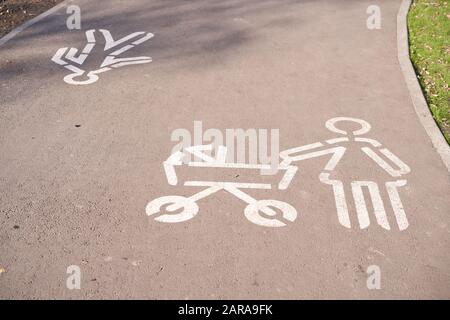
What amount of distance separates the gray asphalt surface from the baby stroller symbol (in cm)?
10

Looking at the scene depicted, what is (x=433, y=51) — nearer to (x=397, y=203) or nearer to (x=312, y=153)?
(x=312, y=153)

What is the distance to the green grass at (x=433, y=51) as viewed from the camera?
24.1ft

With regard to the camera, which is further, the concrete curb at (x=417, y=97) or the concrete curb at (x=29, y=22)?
the concrete curb at (x=29, y=22)

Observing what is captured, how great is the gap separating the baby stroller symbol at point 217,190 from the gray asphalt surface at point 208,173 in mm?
97

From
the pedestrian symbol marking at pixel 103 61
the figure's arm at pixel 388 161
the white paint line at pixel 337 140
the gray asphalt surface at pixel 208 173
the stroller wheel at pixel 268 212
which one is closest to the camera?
the gray asphalt surface at pixel 208 173

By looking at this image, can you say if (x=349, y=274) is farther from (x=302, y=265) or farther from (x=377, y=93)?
(x=377, y=93)

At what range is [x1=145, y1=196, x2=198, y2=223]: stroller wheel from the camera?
16.5 feet

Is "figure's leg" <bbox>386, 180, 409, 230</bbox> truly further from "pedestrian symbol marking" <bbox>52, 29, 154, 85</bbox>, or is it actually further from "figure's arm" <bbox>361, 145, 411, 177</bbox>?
"pedestrian symbol marking" <bbox>52, 29, 154, 85</bbox>

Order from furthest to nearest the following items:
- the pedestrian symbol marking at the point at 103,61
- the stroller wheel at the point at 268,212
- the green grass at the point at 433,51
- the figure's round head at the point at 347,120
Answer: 1. the pedestrian symbol marking at the point at 103,61
2. the green grass at the point at 433,51
3. the figure's round head at the point at 347,120
4. the stroller wheel at the point at 268,212

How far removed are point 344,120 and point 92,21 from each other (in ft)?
21.5

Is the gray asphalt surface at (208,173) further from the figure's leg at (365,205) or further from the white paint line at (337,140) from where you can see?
the white paint line at (337,140)

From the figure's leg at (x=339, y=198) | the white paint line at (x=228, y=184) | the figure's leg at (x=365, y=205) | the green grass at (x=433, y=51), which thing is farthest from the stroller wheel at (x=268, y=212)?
the green grass at (x=433, y=51)

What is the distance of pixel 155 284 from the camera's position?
425 centimetres

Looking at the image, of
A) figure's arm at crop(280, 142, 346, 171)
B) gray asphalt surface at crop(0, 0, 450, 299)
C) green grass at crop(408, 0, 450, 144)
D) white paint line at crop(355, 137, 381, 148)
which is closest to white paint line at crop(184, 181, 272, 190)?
gray asphalt surface at crop(0, 0, 450, 299)
